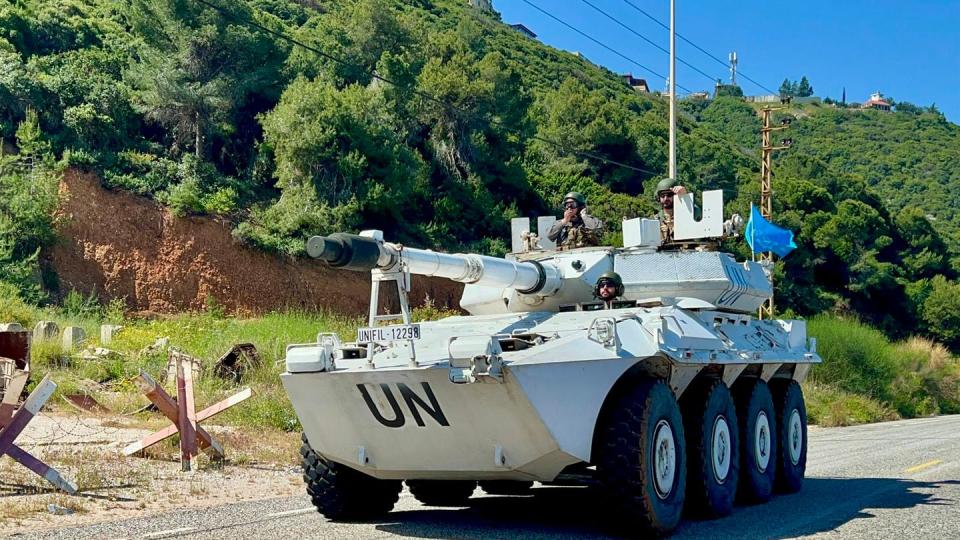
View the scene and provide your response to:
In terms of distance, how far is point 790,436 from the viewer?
38.0ft

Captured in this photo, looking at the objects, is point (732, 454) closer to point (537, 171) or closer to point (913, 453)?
point (913, 453)

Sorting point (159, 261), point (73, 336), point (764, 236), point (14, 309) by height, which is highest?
point (764, 236)

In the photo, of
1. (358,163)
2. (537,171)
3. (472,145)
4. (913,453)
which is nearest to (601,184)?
(537,171)

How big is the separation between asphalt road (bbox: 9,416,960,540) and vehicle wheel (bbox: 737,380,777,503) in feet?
0.70

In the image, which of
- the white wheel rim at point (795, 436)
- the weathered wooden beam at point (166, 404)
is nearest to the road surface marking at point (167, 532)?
the weathered wooden beam at point (166, 404)

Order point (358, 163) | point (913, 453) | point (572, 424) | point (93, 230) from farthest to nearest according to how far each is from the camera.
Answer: point (358, 163), point (93, 230), point (913, 453), point (572, 424)

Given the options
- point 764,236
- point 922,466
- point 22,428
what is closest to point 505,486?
point 22,428

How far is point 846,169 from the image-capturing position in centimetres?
8481

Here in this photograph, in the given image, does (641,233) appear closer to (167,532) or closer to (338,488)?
(338,488)

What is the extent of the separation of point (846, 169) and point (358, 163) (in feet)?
207

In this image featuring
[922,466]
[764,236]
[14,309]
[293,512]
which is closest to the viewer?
[293,512]

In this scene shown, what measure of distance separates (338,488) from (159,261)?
21.7 meters

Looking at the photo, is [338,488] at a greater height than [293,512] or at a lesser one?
greater

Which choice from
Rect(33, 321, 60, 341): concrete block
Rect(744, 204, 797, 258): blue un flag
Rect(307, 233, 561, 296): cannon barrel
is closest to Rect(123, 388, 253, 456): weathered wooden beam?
Rect(307, 233, 561, 296): cannon barrel
